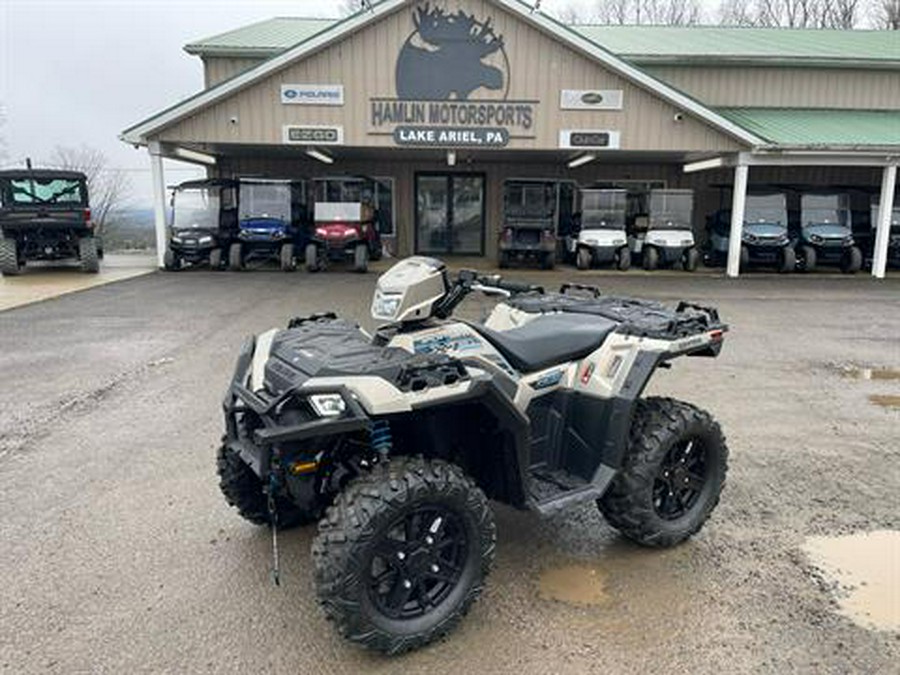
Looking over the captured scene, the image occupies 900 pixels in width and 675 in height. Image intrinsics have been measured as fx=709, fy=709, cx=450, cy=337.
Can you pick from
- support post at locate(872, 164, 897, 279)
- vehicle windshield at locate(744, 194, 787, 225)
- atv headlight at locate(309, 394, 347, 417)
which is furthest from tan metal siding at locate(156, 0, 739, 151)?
atv headlight at locate(309, 394, 347, 417)

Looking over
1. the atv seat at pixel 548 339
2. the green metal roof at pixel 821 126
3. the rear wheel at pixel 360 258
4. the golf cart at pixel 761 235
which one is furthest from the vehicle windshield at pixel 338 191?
the atv seat at pixel 548 339

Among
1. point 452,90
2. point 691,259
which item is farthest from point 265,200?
point 691,259

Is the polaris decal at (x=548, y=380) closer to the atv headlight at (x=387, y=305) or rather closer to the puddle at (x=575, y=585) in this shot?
the atv headlight at (x=387, y=305)

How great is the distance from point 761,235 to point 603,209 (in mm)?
3765

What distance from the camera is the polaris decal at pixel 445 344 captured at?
2998 mm

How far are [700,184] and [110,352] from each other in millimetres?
17420

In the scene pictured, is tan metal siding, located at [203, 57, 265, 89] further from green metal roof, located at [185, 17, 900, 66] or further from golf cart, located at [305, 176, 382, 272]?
golf cart, located at [305, 176, 382, 272]

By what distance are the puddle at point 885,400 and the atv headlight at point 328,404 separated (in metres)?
5.46

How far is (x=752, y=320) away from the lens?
10.5 metres

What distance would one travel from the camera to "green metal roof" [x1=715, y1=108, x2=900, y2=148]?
16.1 metres

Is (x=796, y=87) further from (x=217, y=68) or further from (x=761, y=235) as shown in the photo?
(x=217, y=68)

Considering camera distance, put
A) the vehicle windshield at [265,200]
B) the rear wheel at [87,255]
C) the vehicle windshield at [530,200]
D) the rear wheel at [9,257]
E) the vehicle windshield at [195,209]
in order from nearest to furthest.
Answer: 1. the rear wheel at [9,257]
2. the rear wheel at [87,255]
3. the vehicle windshield at [195,209]
4. the vehicle windshield at [265,200]
5. the vehicle windshield at [530,200]

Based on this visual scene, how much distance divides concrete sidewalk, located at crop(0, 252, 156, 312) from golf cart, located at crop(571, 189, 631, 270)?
1020 cm

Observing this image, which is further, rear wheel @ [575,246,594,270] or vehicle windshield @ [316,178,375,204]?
rear wheel @ [575,246,594,270]
